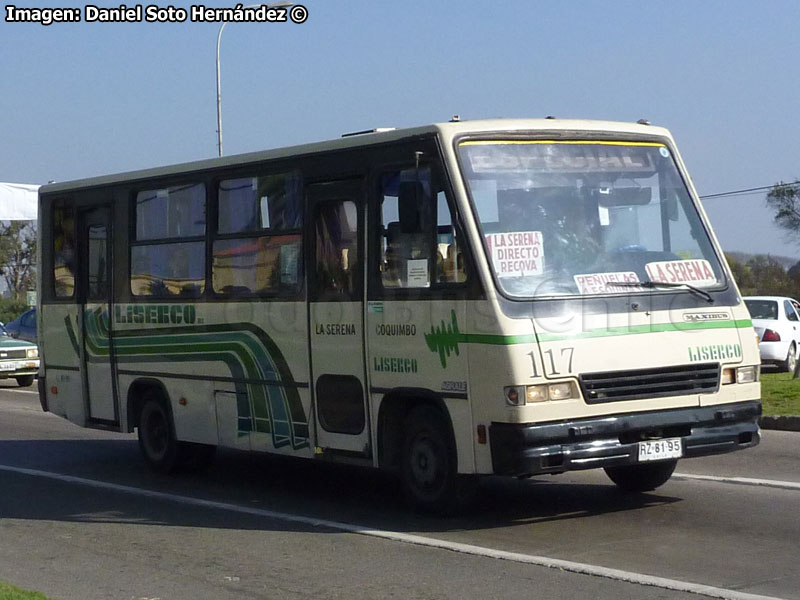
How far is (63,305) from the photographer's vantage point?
1426cm

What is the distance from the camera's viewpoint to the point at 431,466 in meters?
9.51

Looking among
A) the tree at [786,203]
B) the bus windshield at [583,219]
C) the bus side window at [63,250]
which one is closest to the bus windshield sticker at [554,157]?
the bus windshield at [583,219]

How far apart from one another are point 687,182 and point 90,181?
22.4 ft

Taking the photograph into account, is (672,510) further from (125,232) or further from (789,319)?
(789,319)

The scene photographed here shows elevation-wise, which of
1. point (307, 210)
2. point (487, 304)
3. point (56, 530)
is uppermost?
point (307, 210)

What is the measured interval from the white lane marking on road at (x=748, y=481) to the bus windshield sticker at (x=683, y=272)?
203 cm

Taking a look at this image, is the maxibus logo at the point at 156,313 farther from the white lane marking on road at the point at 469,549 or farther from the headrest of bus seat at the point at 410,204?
the headrest of bus seat at the point at 410,204

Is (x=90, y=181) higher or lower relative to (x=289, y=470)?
higher

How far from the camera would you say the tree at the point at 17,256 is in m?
77.5

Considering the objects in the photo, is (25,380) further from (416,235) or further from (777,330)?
(416,235)

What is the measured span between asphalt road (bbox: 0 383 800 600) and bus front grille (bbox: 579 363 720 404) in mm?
931

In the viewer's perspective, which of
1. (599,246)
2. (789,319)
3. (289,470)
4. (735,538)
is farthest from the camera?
(789,319)

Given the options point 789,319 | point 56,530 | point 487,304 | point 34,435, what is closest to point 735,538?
point 487,304

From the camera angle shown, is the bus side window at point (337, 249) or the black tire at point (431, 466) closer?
the black tire at point (431, 466)
